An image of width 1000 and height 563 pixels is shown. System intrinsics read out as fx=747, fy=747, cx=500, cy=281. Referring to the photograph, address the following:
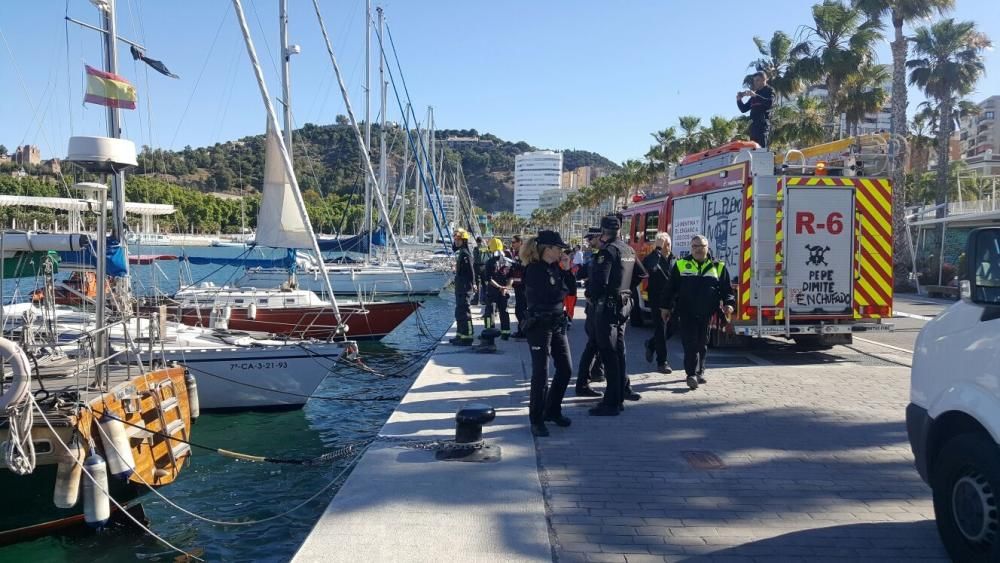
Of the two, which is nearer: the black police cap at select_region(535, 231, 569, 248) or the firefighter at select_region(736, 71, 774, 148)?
the black police cap at select_region(535, 231, 569, 248)

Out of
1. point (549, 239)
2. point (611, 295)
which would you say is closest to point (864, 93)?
point (611, 295)

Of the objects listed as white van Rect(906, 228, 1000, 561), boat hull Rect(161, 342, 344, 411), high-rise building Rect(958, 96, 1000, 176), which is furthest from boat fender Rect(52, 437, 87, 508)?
high-rise building Rect(958, 96, 1000, 176)

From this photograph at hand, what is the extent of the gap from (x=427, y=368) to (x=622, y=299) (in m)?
3.93

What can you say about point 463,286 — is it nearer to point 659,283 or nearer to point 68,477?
point 659,283

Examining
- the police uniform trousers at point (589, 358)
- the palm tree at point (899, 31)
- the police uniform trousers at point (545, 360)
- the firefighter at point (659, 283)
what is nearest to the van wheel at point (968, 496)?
the police uniform trousers at point (545, 360)

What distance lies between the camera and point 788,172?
10.6 metres

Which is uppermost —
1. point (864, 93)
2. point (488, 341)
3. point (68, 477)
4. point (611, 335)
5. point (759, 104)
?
point (864, 93)

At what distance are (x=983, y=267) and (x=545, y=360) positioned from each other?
3.40m

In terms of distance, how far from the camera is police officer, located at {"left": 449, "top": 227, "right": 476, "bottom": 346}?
1215 centimetres

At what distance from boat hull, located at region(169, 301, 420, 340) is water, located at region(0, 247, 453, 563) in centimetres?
245

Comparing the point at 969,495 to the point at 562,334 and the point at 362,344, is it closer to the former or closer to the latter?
the point at 562,334

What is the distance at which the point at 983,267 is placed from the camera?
3865 millimetres

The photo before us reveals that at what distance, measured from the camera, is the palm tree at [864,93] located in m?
28.9

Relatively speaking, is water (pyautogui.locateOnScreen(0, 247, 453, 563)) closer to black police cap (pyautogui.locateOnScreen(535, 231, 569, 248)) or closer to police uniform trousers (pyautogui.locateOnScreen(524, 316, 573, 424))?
police uniform trousers (pyautogui.locateOnScreen(524, 316, 573, 424))
